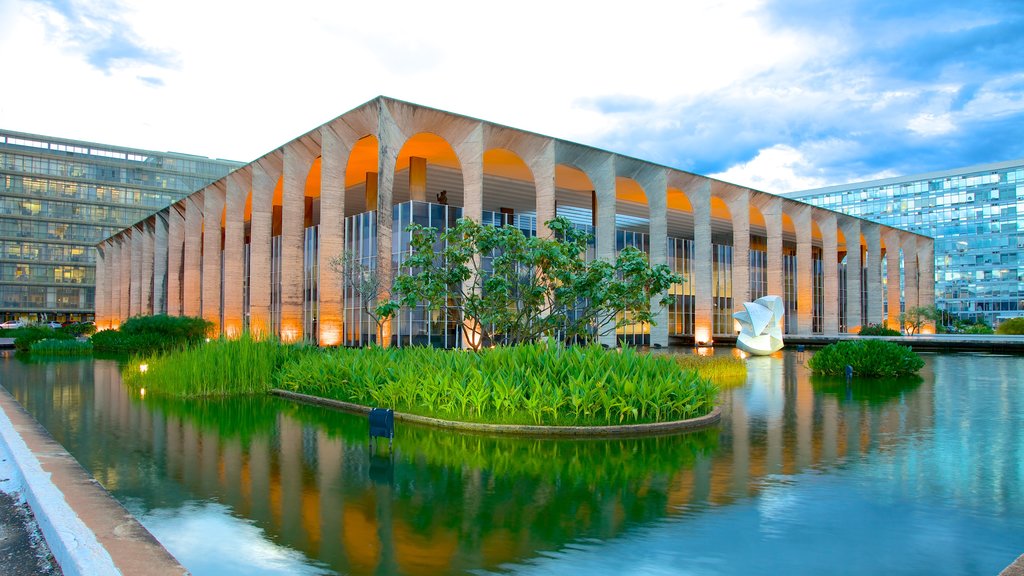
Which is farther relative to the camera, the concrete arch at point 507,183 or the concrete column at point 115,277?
the concrete column at point 115,277

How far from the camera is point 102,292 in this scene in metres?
75.5

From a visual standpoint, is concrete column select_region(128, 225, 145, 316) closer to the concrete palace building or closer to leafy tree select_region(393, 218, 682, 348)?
the concrete palace building

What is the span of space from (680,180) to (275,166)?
24835 mm

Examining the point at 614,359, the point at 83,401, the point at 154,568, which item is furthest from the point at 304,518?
the point at 83,401

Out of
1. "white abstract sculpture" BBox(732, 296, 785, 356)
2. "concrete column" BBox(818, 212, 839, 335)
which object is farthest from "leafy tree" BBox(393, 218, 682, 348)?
"concrete column" BBox(818, 212, 839, 335)

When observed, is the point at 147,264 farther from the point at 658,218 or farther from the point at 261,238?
the point at 658,218

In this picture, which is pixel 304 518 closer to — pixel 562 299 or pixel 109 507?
pixel 109 507

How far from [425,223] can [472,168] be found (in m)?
3.55

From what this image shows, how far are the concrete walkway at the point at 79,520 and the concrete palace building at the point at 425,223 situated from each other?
1489 cm

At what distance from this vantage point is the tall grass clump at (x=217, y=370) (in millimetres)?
15797

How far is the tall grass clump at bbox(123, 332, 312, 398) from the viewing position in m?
15.8

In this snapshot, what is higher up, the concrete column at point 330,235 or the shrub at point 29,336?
the concrete column at point 330,235

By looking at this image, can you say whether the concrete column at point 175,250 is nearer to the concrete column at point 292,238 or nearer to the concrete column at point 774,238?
the concrete column at point 292,238

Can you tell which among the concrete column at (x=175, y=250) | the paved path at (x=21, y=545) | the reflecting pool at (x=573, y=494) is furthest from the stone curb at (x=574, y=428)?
the concrete column at (x=175, y=250)
